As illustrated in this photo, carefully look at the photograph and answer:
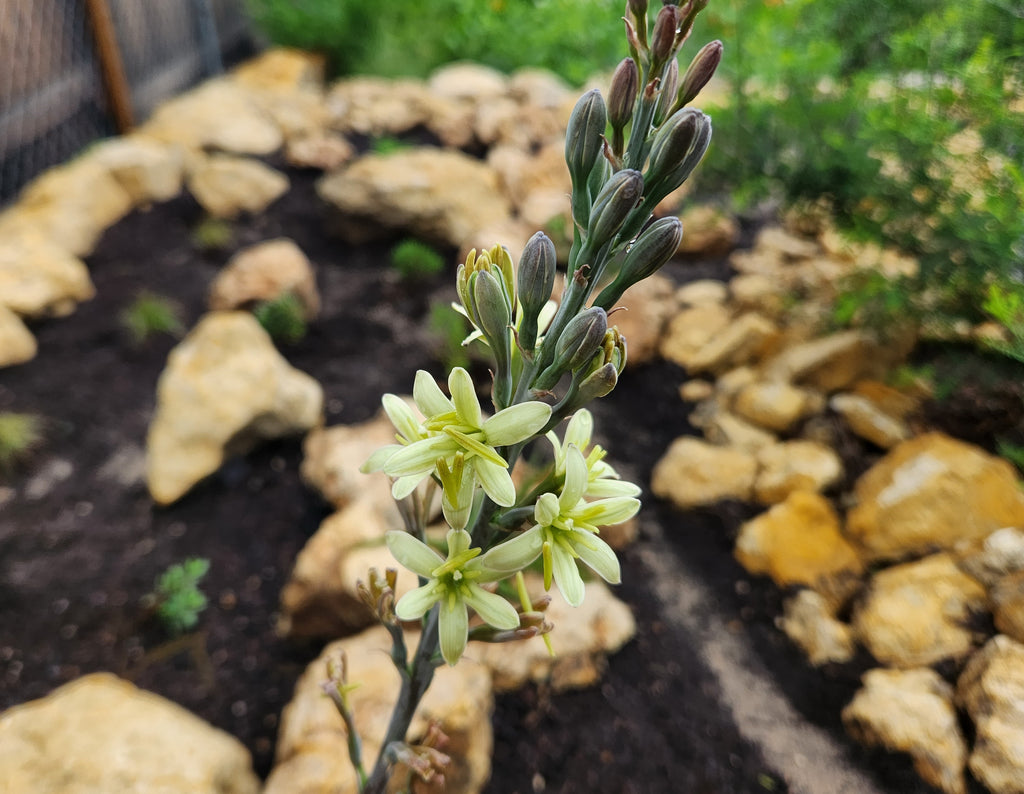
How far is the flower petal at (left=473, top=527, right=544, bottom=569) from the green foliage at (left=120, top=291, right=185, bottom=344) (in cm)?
415

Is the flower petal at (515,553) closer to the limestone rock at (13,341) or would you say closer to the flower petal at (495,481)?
the flower petal at (495,481)

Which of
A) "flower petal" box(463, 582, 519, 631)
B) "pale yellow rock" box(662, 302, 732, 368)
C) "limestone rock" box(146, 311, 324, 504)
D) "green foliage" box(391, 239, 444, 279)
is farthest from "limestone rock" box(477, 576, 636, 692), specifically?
"green foliage" box(391, 239, 444, 279)

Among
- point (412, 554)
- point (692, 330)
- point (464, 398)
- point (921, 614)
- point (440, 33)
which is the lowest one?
point (692, 330)

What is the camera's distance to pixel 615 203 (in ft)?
3.84

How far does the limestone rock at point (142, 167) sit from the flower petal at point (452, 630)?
585cm

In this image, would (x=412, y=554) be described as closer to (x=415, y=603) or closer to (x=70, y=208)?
(x=415, y=603)

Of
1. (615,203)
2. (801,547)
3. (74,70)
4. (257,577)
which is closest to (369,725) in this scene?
(257,577)

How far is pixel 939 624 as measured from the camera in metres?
2.67

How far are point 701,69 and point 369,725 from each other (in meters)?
2.41

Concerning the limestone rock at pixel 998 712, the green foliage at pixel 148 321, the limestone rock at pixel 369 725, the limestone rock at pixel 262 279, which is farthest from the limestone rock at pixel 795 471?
the green foliage at pixel 148 321

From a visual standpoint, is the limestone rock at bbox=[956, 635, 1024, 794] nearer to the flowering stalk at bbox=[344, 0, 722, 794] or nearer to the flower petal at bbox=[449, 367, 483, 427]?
the flowering stalk at bbox=[344, 0, 722, 794]

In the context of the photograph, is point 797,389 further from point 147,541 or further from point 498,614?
point 147,541

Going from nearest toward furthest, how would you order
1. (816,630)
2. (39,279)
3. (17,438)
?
(816,630) < (17,438) < (39,279)

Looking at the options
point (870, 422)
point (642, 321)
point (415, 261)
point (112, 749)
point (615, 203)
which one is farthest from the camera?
point (415, 261)
